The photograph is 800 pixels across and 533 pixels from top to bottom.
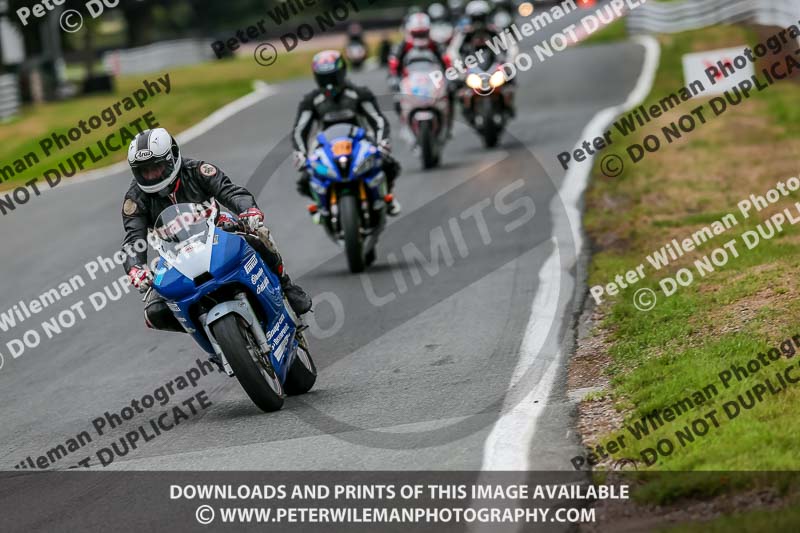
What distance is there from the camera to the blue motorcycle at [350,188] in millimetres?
11891

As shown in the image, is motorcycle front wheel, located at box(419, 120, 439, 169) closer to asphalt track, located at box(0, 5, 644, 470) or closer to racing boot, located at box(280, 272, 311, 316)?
asphalt track, located at box(0, 5, 644, 470)

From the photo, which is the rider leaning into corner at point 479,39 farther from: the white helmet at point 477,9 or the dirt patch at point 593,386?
the dirt patch at point 593,386

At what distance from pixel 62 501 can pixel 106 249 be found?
906 cm

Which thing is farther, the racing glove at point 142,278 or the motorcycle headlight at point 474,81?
the motorcycle headlight at point 474,81

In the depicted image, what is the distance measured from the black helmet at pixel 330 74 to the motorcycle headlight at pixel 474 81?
22.8 ft

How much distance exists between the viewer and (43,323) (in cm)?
1225

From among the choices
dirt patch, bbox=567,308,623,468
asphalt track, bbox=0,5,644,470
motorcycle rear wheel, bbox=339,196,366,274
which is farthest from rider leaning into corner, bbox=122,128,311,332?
motorcycle rear wheel, bbox=339,196,366,274

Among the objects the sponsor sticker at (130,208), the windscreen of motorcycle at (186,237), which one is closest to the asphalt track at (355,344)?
the windscreen of motorcycle at (186,237)

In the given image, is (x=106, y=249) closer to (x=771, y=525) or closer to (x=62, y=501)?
(x=62, y=501)

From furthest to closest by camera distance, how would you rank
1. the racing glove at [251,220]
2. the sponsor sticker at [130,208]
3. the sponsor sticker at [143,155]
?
the sponsor sticker at [130,208] < the racing glove at [251,220] < the sponsor sticker at [143,155]

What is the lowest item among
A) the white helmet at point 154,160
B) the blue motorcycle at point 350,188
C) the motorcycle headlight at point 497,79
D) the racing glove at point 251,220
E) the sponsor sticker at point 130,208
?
the motorcycle headlight at point 497,79

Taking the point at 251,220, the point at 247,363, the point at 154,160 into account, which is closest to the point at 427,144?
the point at 251,220

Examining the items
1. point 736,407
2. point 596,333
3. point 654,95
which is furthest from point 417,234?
point 654,95

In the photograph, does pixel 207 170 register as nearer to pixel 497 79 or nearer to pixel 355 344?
pixel 355 344
